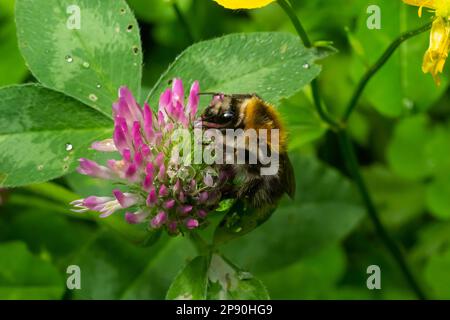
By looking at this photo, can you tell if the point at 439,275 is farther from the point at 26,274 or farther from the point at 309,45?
the point at 26,274

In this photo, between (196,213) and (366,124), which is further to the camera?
(366,124)

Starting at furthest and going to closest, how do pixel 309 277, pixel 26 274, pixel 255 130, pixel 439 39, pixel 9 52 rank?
1. pixel 9 52
2. pixel 309 277
3. pixel 26 274
4. pixel 439 39
5. pixel 255 130

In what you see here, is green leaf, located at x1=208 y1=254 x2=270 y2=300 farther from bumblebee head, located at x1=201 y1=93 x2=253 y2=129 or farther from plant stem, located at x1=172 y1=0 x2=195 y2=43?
plant stem, located at x1=172 y1=0 x2=195 y2=43

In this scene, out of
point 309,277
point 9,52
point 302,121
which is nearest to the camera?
point 302,121

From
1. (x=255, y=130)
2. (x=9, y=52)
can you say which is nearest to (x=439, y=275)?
(x=255, y=130)
